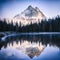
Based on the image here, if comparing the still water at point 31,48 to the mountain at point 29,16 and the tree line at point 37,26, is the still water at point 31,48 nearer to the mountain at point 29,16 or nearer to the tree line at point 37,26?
the tree line at point 37,26

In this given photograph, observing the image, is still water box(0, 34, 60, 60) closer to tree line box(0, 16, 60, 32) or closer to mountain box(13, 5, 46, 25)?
tree line box(0, 16, 60, 32)

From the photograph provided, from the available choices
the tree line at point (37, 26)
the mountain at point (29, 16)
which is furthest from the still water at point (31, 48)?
the mountain at point (29, 16)

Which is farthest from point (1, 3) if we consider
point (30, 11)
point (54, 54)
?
point (54, 54)

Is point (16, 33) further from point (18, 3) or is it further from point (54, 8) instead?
point (54, 8)

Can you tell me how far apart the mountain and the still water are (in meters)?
0.21

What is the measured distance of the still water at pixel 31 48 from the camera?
2553 mm

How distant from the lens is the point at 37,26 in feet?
8.72

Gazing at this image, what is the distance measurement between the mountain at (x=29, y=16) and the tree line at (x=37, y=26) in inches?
2.1

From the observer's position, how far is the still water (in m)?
2.55

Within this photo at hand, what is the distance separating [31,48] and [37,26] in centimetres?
30

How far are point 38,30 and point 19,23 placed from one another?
0.88 ft

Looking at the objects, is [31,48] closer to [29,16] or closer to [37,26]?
[37,26]

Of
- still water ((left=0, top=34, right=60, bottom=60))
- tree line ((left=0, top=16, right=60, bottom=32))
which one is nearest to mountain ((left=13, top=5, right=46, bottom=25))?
tree line ((left=0, top=16, right=60, bottom=32))

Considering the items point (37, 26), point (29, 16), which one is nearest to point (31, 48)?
point (37, 26)
